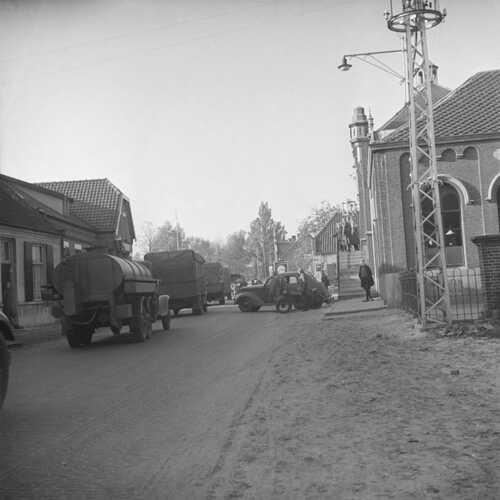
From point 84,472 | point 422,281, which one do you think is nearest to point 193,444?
point 84,472

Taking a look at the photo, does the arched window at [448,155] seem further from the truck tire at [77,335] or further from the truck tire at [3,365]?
the truck tire at [3,365]

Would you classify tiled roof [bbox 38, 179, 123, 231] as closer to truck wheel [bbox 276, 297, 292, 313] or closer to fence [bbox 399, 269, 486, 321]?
truck wheel [bbox 276, 297, 292, 313]

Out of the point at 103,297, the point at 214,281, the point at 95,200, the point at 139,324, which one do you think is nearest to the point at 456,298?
the point at 139,324

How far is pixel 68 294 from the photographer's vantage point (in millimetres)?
16594

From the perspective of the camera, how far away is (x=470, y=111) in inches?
1158

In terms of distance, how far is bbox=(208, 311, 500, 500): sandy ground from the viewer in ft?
15.6

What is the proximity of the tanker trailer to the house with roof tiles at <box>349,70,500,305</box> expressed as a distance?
515 inches

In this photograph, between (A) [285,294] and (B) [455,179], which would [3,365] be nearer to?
(A) [285,294]

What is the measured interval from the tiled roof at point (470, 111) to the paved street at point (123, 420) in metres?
17.0

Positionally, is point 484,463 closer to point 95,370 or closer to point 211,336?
point 95,370

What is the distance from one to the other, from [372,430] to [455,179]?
916 inches

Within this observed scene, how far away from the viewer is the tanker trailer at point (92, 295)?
16.6 m

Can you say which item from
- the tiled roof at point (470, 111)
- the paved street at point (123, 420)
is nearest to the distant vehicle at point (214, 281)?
the tiled roof at point (470, 111)

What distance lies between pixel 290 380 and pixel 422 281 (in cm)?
606
